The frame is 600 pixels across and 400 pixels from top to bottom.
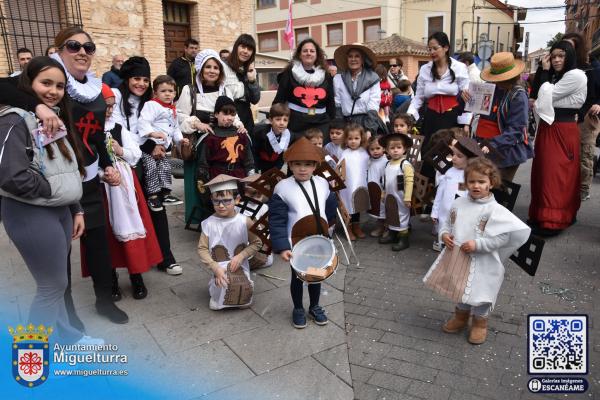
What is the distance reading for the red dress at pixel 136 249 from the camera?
3.83 m

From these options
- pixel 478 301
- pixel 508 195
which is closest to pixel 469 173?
pixel 508 195

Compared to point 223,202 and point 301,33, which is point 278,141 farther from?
point 301,33

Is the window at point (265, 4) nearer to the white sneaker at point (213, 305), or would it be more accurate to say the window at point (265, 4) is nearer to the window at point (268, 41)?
the window at point (268, 41)

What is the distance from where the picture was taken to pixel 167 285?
431 centimetres

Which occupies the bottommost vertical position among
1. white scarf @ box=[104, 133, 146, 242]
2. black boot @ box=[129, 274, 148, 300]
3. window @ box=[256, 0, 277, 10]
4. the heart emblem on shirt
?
black boot @ box=[129, 274, 148, 300]

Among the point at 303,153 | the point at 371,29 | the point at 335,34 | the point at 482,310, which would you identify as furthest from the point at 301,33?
the point at 482,310

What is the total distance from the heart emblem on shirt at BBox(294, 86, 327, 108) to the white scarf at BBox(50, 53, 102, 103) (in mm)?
2512

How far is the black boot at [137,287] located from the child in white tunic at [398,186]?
102 inches

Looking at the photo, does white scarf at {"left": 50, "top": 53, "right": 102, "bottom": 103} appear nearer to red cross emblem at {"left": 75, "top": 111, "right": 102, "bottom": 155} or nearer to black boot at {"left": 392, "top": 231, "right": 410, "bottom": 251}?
red cross emblem at {"left": 75, "top": 111, "right": 102, "bottom": 155}

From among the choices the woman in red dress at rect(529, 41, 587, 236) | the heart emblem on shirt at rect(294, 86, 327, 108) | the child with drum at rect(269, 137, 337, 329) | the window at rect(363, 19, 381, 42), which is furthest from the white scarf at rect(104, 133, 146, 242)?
the window at rect(363, 19, 381, 42)

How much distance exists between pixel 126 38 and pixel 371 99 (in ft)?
23.1

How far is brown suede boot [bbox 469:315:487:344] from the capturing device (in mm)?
3273

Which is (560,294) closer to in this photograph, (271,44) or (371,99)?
(371,99)

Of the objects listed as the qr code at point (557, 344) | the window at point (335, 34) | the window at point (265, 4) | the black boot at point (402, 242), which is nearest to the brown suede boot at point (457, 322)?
the qr code at point (557, 344)
